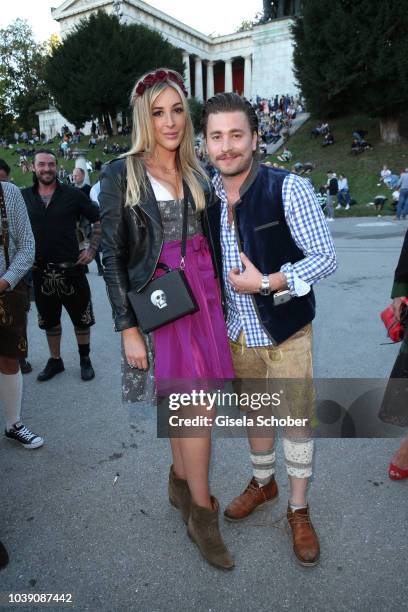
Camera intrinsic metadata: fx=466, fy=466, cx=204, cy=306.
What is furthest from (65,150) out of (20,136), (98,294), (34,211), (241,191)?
(241,191)

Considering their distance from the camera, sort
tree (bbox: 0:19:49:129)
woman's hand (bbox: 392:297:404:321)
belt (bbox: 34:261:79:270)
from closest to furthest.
→ woman's hand (bbox: 392:297:404:321) < belt (bbox: 34:261:79:270) < tree (bbox: 0:19:49:129)

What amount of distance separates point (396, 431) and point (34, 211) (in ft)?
11.7

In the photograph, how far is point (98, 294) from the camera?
7637 mm

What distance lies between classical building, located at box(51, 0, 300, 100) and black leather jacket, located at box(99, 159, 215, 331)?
47.6m

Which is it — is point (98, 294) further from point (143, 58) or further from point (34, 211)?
point (143, 58)

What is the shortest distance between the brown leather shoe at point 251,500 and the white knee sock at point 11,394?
1.73m

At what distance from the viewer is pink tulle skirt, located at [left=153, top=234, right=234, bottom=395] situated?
82.9 inches

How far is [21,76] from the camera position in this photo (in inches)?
2557

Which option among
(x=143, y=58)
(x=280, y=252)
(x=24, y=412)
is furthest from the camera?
(x=143, y=58)

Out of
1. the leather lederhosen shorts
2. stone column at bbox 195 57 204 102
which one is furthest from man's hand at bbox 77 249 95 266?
stone column at bbox 195 57 204 102

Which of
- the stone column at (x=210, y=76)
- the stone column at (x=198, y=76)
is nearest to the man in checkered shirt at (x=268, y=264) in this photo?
the stone column at (x=198, y=76)

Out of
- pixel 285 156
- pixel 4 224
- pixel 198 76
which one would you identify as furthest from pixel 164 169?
pixel 198 76

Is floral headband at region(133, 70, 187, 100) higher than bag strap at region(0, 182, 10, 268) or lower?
higher

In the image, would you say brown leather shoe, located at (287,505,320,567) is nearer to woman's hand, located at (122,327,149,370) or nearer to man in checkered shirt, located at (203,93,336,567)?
man in checkered shirt, located at (203,93,336,567)
